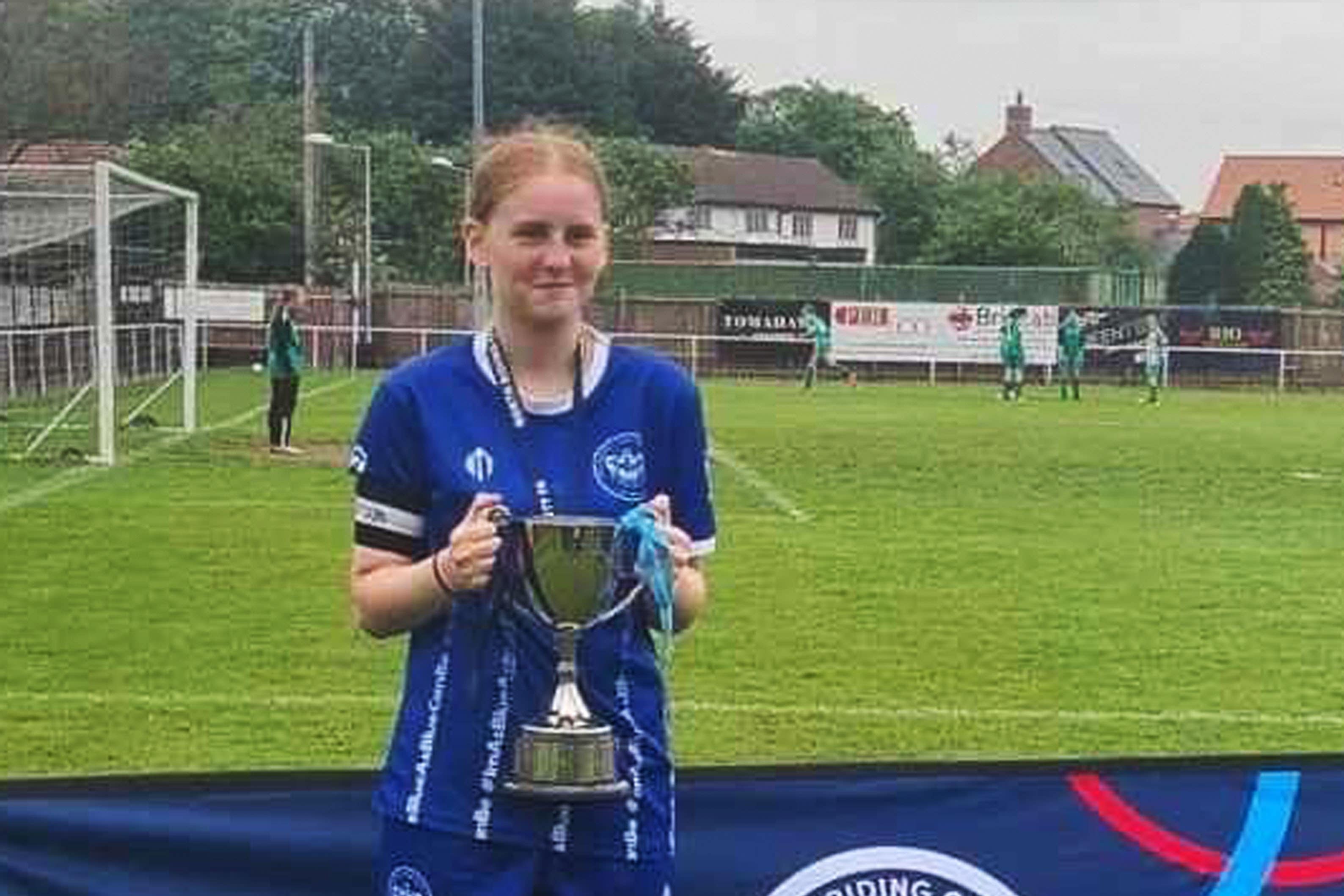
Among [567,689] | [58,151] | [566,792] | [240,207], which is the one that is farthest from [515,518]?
[58,151]

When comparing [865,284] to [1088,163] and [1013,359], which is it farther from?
[1088,163]

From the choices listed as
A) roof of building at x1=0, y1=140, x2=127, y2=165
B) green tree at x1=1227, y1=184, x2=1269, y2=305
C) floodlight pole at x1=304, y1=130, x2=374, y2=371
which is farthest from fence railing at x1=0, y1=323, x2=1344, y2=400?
green tree at x1=1227, y1=184, x2=1269, y2=305

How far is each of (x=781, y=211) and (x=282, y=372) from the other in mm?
98707

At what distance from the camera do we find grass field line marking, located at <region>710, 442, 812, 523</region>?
1917 cm

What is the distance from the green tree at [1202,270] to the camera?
8225 cm

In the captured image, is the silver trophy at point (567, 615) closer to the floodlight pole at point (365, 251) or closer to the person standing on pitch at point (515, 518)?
the person standing on pitch at point (515, 518)

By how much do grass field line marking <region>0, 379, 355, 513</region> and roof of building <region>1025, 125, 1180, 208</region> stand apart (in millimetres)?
127602

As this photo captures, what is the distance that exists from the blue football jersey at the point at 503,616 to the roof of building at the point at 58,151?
58.2m

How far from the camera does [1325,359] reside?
5216cm

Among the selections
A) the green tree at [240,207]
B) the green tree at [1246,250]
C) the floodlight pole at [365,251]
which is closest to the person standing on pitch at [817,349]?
the floodlight pole at [365,251]

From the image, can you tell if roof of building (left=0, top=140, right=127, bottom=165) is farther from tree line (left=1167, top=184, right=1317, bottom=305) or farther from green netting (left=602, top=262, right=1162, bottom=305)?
tree line (left=1167, top=184, right=1317, bottom=305)

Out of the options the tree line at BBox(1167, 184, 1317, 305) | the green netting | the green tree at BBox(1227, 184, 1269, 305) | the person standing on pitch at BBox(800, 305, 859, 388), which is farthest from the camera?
the green tree at BBox(1227, 184, 1269, 305)

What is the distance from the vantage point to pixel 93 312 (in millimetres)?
33312

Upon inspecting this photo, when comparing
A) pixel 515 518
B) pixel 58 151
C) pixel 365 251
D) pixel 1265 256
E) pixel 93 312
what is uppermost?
pixel 58 151
